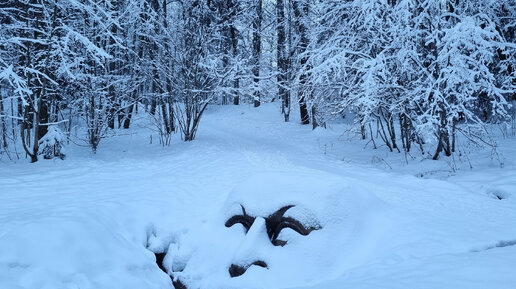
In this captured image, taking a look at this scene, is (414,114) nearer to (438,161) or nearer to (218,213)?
(438,161)

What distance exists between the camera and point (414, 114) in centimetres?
870

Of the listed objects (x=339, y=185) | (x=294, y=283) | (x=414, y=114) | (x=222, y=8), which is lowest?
(x=294, y=283)

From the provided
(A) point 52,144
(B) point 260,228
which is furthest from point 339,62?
(A) point 52,144

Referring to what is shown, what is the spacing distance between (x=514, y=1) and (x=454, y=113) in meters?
4.94

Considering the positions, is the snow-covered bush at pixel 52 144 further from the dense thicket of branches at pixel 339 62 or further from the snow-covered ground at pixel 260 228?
the snow-covered ground at pixel 260 228

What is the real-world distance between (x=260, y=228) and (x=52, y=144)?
666 cm

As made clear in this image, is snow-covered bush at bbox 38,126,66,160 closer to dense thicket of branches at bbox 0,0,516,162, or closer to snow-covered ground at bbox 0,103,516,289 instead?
dense thicket of branches at bbox 0,0,516,162

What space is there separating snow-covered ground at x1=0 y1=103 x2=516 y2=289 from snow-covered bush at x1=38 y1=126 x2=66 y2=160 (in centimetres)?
92

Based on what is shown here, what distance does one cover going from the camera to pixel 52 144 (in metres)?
8.66

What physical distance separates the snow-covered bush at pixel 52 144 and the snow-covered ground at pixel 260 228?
3.01ft

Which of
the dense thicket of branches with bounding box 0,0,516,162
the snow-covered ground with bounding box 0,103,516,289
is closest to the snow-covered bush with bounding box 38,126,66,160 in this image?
the dense thicket of branches with bounding box 0,0,516,162

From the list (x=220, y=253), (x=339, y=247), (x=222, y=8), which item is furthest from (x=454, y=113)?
(x=222, y=8)

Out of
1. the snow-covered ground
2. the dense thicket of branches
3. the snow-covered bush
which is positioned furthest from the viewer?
the snow-covered bush

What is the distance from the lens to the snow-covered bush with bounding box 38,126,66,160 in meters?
8.65
